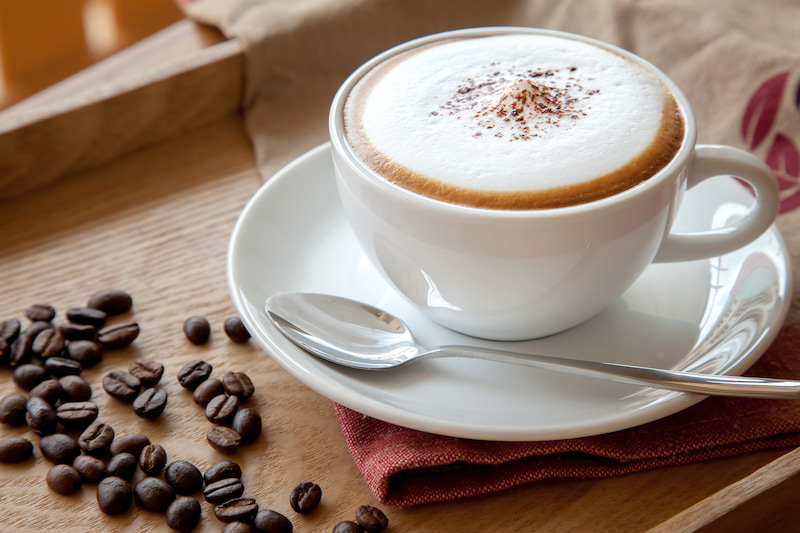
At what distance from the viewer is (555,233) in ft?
2.67

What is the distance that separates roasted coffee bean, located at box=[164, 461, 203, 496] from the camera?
2.83 feet

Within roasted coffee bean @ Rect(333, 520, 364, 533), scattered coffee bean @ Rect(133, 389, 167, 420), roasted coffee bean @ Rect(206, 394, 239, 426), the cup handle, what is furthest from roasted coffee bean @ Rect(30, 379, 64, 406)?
the cup handle

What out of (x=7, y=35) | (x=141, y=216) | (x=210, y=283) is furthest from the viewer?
(x=7, y=35)

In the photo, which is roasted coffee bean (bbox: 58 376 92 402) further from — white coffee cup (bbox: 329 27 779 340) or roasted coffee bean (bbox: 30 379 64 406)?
white coffee cup (bbox: 329 27 779 340)

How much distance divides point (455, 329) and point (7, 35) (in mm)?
2013

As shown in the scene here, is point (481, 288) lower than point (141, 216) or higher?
higher

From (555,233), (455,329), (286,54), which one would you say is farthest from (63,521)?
(286,54)

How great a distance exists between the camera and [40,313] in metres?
1.11

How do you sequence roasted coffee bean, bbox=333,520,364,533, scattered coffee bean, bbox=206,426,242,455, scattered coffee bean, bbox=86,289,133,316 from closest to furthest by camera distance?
roasted coffee bean, bbox=333,520,364,533 < scattered coffee bean, bbox=206,426,242,455 < scattered coffee bean, bbox=86,289,133,316

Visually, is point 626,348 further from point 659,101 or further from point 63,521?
point 63,521

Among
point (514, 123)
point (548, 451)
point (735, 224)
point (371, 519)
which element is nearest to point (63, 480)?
point (371, 519)

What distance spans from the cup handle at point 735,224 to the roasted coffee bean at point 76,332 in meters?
0.82

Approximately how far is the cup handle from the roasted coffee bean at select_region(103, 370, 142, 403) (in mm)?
733

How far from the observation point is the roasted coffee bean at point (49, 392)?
0.98 metres
